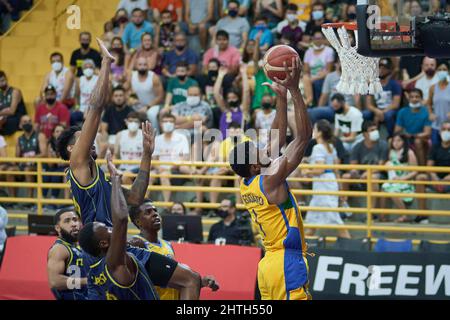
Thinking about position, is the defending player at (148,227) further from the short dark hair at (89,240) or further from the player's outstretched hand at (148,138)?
the short dark hair at (89,240)

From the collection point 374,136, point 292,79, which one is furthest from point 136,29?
point 292,79

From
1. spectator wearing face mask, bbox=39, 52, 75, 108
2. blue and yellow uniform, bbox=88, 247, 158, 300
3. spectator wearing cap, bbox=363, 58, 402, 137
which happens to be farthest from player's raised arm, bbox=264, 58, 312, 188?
spectator wearing face mask, bbox=39, 52, 75, 108

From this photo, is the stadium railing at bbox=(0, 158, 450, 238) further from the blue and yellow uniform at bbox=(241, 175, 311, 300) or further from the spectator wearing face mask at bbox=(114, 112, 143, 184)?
the blue and yellow uniform at bbox=(241, 175, 311, 300)

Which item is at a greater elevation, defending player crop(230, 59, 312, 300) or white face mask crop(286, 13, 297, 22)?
white face mask crop(286, 13, 297, 22)

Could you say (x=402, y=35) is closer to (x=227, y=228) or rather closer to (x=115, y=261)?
(x=115, y=261)

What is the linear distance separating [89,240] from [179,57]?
901 cm

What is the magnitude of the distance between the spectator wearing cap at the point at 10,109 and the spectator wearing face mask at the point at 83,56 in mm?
968

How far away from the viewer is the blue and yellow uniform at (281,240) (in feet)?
29.7

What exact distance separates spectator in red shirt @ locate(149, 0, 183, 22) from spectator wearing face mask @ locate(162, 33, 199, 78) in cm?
67

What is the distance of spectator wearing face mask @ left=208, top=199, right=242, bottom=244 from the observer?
1374 centimetres

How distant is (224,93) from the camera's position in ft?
51.5

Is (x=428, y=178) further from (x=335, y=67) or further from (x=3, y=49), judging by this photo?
(x=3, y=49)

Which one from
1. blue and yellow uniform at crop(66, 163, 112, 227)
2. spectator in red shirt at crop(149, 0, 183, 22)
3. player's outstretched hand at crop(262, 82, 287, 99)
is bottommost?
blue and yellow uniform at crop(66, 163, 112, 227)
